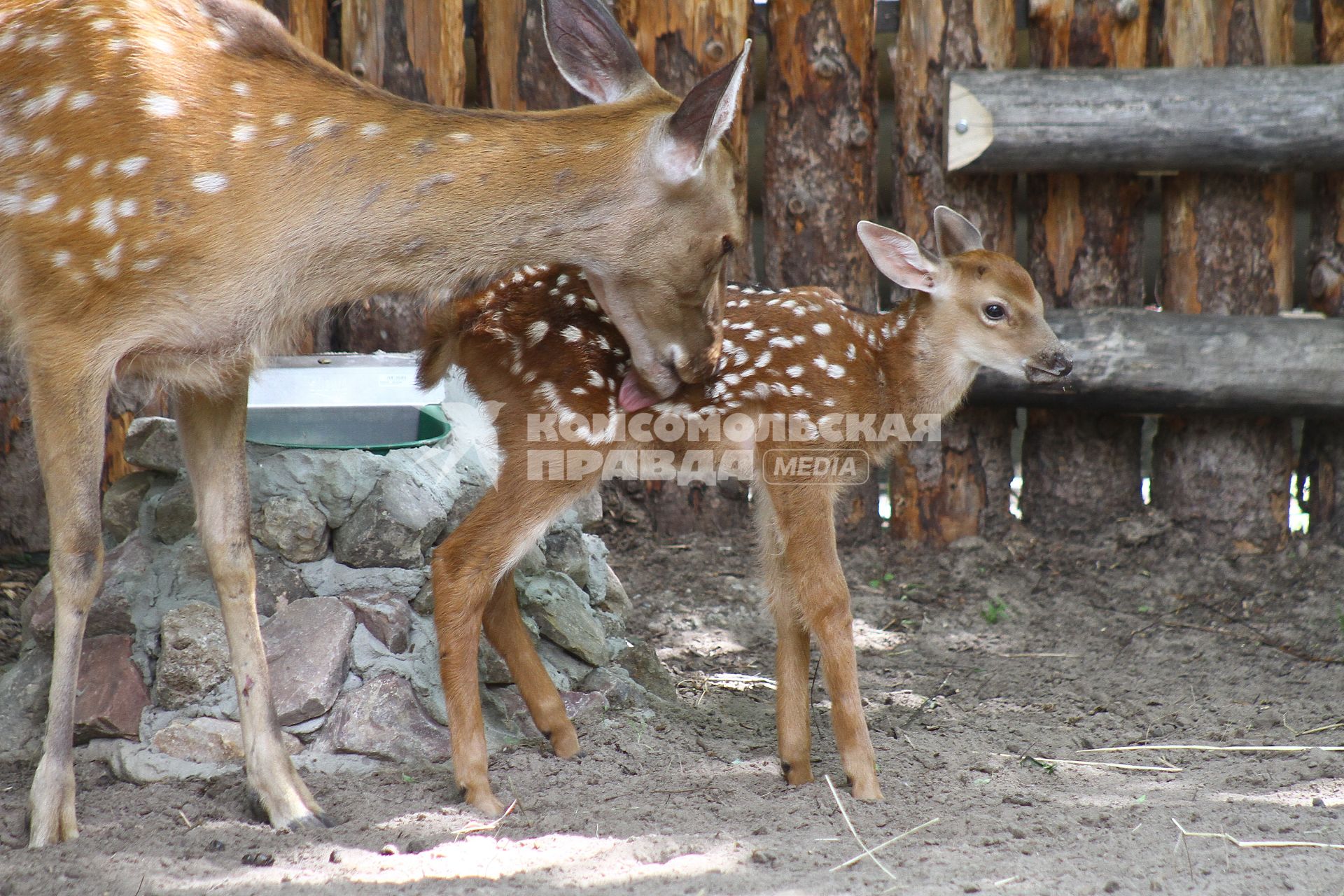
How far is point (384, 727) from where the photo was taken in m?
3.60

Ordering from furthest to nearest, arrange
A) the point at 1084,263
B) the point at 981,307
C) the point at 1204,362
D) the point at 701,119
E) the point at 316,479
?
the point at 1084,263, the point at 1204,362, the point at 981,307, the point at 316,479, the point at 701,119

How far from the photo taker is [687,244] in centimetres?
329

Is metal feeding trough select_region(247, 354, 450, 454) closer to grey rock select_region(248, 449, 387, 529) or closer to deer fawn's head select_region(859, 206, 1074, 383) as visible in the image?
grey rock select_region(248, 449, 387, 529)

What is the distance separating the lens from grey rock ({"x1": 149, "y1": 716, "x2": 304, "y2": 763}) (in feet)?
11.4

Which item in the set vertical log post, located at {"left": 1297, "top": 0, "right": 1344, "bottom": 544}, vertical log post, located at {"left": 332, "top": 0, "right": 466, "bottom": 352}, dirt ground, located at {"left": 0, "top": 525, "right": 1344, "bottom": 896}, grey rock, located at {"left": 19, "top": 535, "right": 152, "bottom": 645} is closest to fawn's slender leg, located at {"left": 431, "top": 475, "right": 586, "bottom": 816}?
dirt ground, located at {"left": 0, "top": 525, "right": 1344, "bottom": 896}

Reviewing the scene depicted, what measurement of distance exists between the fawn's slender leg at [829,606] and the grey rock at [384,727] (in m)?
1.11

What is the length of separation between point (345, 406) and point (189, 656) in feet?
3.27

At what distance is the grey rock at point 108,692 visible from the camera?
Result: 3473mm

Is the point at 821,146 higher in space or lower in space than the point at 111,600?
higher

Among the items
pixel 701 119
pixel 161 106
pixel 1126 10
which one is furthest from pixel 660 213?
pixel 1126 10

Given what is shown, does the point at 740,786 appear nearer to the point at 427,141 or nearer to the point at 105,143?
the point at 427,141

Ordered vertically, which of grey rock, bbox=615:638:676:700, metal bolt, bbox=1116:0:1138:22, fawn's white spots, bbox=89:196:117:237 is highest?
metal bolt, bbox=1116:0:1138:22

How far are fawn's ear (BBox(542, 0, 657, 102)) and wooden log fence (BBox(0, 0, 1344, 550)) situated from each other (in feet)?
5.62

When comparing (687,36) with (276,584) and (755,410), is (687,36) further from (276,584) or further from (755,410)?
(276,584)
